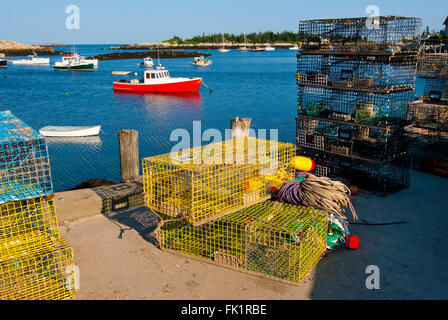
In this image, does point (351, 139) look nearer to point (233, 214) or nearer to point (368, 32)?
point (368, 32)

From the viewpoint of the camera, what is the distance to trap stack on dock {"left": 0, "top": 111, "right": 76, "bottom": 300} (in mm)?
6090

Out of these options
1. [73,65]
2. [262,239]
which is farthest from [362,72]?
[73,65]

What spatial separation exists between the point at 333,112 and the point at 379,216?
3.61 meters

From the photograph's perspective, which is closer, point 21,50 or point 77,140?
point 77,140

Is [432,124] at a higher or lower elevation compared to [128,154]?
higher

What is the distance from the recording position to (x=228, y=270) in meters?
7.10

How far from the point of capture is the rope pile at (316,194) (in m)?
7.81

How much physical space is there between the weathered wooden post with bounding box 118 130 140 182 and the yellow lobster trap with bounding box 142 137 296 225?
3.27 meters

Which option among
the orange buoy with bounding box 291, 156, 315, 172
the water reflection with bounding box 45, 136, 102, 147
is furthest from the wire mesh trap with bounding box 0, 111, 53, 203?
the water reflection with bounding box 45, 136, 102, 147

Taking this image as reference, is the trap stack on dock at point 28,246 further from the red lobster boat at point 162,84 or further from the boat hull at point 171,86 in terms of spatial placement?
the red lobster boat at point 162,84

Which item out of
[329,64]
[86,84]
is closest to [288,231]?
[329,64]

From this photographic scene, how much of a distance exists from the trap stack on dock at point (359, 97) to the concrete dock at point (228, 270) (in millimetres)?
1782

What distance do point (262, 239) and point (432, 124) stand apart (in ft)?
30.2

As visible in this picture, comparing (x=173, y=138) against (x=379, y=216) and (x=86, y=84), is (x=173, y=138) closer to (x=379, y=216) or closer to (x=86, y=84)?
(x=379, y=216)
